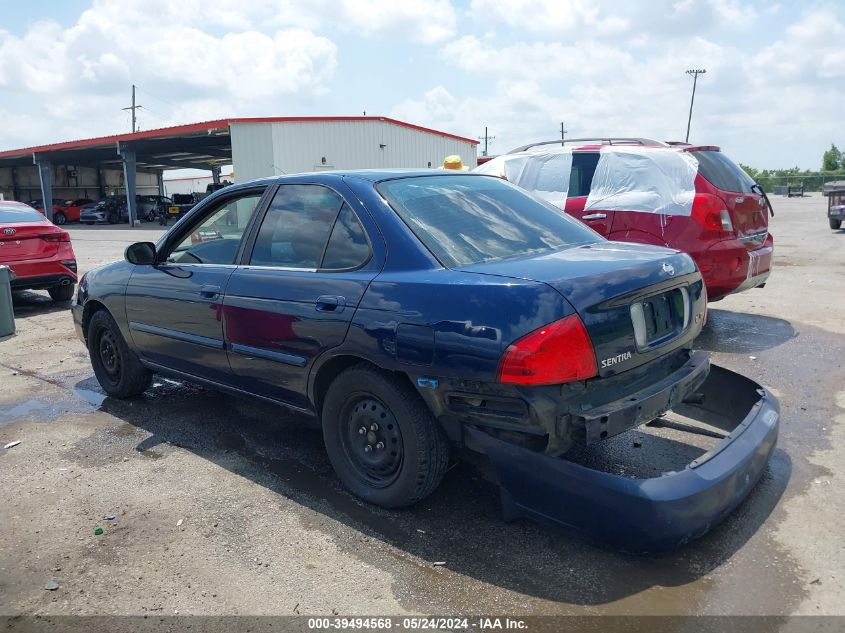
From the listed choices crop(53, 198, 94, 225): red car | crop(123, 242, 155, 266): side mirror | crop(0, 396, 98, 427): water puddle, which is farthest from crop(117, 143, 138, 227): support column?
crop(123, 242, 155, 266): side mirror

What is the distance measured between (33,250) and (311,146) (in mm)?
18865

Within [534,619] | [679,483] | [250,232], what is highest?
[250,232]

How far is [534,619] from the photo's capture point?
2633 millimetres

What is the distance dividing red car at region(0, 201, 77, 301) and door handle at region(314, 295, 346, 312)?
7.21 m

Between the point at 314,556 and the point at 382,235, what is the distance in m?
1.52

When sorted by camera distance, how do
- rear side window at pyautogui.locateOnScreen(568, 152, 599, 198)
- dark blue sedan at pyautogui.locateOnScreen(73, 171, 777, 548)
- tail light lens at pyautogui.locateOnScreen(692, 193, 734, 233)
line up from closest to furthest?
1. dark blue sedan at pyautogui.locateOnScreen(73, 171, 777, 548)
2. tail light lens at pyautogui.locateOnScreen(692, 193, 734, 233)
3. rear side window at pyautogui.locateOnScreen(568, 152, 599, 198)

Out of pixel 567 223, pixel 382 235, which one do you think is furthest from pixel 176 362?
pixel 567 223

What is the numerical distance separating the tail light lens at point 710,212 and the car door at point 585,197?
78cm

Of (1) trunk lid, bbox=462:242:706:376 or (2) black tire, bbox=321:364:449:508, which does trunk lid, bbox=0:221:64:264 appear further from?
(1) trunk lid, bbox=462:242:706:376

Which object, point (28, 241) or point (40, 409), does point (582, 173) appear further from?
point (28, 241)

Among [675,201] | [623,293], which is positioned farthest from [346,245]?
[675,201]

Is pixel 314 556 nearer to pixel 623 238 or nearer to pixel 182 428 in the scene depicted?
pixel 182 428

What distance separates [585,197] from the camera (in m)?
6.97

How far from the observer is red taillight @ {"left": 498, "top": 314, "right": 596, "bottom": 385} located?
275 centimetres
